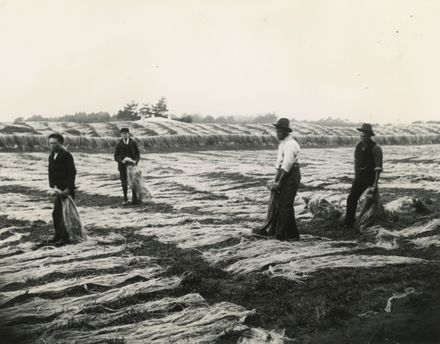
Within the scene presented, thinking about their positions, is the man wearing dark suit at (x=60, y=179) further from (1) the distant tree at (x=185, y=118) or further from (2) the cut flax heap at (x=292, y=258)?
(1) the distant tree at (x=185, y=118)

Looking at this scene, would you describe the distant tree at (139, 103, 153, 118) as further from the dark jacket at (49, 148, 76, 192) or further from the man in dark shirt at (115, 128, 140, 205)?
the dark jacket at (49, 148, 76, 192)

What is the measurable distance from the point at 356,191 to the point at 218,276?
2.93 m

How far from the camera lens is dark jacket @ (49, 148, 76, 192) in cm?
710

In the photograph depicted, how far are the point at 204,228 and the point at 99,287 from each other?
8.67ft

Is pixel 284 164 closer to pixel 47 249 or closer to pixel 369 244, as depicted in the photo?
pixel 369 244

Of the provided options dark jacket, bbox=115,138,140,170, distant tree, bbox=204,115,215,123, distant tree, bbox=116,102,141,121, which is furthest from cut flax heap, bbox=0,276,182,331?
distant tree, bbox=204,115,215,123

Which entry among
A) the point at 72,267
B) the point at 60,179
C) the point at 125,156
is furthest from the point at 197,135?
the point at 72,267

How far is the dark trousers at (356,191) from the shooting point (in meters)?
7.41

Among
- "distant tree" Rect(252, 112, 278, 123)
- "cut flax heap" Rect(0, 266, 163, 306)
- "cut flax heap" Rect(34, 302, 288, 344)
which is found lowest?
"cut flax heap" Rect(34, 302, 288, 344)

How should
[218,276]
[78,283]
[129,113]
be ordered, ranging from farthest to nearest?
[129,113], [218,276], [78,283]

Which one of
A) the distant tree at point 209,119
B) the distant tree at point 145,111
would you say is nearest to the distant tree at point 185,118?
the distant tree at point 209,119

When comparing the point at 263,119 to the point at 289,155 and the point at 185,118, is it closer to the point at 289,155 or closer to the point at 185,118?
the point at 185,118

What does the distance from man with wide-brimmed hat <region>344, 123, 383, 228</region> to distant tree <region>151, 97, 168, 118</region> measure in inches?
738

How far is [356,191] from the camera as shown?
7.51 m
